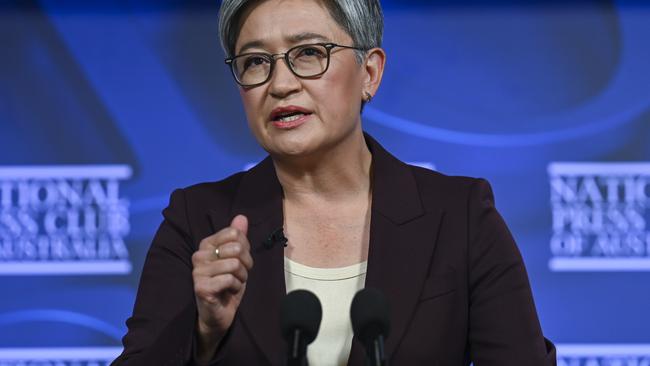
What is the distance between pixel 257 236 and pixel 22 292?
1.31m

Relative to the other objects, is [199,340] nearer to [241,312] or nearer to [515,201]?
[241,312]

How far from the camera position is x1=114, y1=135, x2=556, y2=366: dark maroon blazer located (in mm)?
1729

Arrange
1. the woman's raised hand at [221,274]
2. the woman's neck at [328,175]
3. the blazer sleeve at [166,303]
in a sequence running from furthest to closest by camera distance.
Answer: the woman's neck at [328,175] < the blazer sleeve at [166,303] < the woman's raised hand at [221,274]

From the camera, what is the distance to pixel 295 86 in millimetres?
1812

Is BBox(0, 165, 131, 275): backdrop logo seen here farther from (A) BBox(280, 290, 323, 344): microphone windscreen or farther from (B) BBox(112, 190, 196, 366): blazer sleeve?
(A) BBox(280, 290, 323, 344): microphone windscreen

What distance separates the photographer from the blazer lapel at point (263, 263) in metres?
1.76

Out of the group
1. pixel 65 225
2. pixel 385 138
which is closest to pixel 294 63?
pixel 385 138

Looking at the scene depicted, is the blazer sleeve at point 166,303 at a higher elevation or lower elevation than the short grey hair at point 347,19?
lower

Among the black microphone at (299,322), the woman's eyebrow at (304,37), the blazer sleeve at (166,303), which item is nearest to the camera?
the black microphone at (299,322)

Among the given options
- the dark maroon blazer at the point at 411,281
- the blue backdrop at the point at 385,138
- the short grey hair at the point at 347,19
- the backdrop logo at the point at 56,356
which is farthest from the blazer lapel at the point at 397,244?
the backdrop logo at the point at 56,356

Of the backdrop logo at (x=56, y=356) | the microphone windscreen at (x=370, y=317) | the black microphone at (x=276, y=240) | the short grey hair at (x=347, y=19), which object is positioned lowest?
the backdrop logo at (x=56, y=356)

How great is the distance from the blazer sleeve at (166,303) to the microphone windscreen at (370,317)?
0.38m

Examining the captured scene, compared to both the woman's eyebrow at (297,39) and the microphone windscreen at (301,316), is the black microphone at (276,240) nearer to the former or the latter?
the woman's eyebrow at (297,39)

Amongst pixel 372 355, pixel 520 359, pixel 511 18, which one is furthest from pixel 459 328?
pixel 511 18
